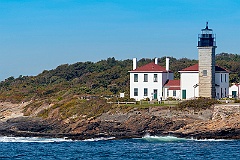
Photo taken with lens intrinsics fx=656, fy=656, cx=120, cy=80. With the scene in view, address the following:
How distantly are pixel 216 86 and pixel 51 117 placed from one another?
40.7 ft

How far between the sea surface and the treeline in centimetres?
1690

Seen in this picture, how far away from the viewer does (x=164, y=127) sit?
42.3 m

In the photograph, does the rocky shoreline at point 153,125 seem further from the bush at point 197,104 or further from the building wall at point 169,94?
the building wall at point 169,94

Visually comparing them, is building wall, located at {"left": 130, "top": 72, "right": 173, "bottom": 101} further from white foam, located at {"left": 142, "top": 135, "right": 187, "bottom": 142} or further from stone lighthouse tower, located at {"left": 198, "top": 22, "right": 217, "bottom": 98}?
white foam, located at {"left": 142, "top": 135, "right": 187, "bottom": 142}

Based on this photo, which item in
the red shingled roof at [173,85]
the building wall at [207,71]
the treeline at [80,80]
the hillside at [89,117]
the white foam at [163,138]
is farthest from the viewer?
the treeline at [80,80]

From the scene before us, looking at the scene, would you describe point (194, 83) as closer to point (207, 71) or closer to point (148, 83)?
point (207, 71)

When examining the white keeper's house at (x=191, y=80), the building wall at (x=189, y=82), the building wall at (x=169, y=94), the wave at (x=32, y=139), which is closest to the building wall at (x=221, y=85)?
the white keeper's house at (x=191, y=80)

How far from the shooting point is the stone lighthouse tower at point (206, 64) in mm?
47375

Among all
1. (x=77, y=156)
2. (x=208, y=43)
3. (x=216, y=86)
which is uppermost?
(x=208, y=43)

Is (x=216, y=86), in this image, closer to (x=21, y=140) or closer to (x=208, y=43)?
(x=208, y=43)

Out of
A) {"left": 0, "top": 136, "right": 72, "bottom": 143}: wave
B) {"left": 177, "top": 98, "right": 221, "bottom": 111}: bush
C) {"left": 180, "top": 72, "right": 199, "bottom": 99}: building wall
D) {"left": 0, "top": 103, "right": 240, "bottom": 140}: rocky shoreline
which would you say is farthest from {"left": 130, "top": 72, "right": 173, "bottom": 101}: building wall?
{"left": 0, "top": 136, "right": 72, "bottom": 143}: wave

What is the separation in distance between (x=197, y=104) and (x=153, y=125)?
3498 mm

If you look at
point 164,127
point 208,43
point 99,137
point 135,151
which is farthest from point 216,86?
point 135,151

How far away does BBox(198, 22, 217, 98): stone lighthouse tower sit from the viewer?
47.4m
